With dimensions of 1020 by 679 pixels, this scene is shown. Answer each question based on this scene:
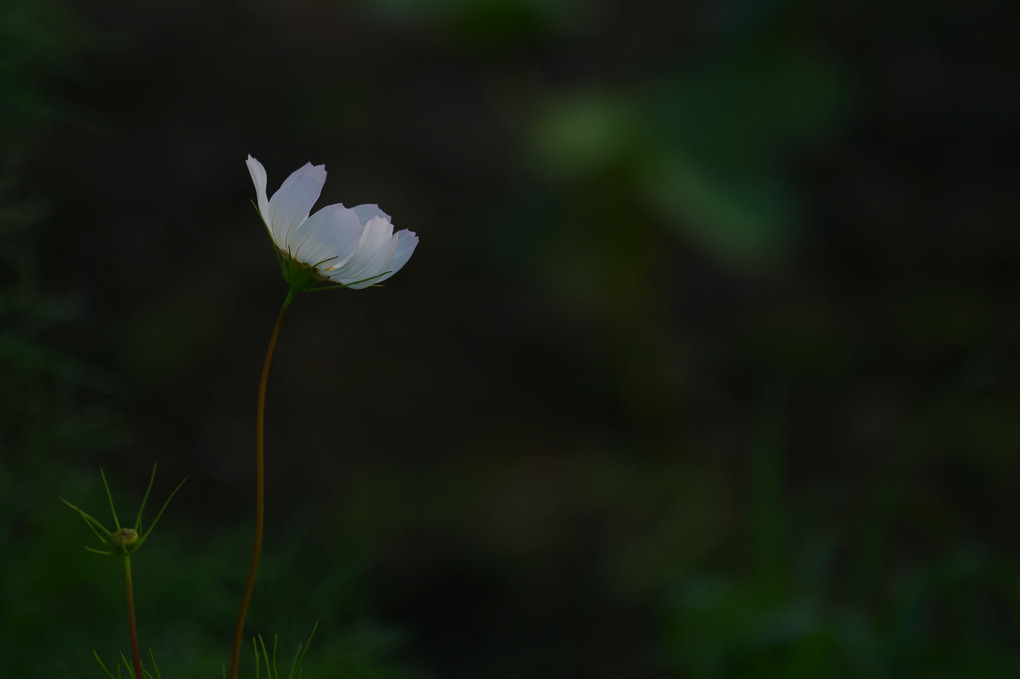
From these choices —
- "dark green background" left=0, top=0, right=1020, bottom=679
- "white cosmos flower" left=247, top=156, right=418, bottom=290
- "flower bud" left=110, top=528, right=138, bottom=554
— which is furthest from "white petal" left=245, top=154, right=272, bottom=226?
"dark green background" left=0, top=0, right=1020, bottom=679

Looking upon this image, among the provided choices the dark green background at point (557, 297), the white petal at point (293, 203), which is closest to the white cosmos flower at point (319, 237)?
the white petal at point (293, 203)

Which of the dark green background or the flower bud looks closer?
the flower bud

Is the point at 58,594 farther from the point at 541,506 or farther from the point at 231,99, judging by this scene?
the point at 231,99

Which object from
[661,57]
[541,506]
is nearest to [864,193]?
[661,57]

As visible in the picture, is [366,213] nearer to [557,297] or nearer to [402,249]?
[402,249]

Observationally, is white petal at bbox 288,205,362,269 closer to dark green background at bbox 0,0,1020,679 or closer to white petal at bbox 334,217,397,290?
white petal at bbox 334,217,397,290

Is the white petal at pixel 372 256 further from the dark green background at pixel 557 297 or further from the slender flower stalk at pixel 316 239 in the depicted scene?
the dark green background at pixel 557 297

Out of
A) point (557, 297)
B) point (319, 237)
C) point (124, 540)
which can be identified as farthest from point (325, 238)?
point (557, 297)
